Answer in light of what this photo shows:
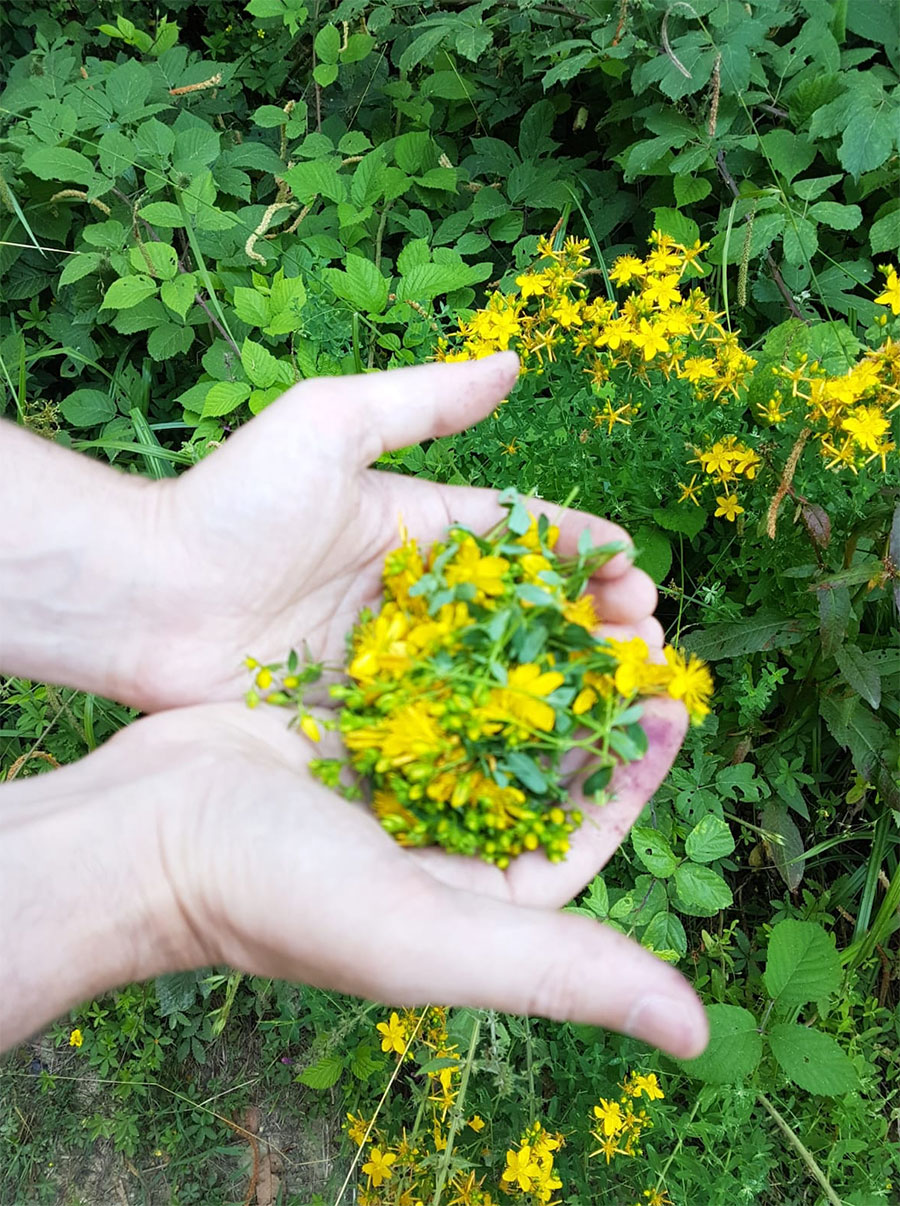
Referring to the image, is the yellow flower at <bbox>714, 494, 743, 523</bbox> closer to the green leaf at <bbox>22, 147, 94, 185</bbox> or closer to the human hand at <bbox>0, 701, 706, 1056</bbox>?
the human hand at <bbox>0, 701, 706, 1056</bbox>

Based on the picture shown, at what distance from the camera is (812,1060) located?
6.94 ft

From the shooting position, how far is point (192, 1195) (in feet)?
8.57

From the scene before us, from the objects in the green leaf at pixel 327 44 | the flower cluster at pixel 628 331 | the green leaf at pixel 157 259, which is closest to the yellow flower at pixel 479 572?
the flower cluster at pixel 628 331

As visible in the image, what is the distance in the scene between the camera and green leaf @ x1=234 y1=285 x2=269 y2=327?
273cm

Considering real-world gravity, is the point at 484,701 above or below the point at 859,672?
above

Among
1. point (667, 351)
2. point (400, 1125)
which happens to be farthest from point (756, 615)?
point (400, 1125)

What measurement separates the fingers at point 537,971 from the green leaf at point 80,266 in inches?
92.4

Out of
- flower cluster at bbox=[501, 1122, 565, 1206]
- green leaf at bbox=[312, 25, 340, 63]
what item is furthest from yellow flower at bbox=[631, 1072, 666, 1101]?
green leaf at bbox=[312, 25, 340, 63]

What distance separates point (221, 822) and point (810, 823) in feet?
6.21

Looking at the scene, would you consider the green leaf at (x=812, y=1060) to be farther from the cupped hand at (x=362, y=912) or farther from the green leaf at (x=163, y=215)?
the green leaf at (x=163, y=215)

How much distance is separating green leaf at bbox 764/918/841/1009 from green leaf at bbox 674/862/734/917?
0.14 meters

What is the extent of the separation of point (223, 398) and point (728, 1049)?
7.02 feet

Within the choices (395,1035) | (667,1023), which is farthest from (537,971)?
(395,1035)

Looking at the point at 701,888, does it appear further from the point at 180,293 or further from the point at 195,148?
the point at 195,148
